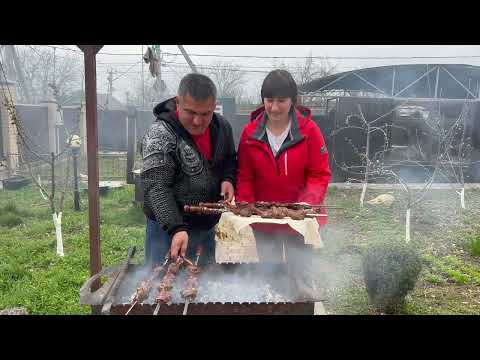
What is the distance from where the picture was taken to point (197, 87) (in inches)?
109

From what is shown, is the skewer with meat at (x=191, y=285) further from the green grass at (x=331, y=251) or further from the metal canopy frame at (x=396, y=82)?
the metal canopy frame at (x=396, y=82)

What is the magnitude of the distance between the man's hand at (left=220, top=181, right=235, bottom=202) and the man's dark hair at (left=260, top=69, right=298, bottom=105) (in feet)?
2.57

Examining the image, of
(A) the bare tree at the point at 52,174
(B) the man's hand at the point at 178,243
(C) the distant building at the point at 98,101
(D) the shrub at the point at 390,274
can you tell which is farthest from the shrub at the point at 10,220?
(C) the distant building at the point at 98,101

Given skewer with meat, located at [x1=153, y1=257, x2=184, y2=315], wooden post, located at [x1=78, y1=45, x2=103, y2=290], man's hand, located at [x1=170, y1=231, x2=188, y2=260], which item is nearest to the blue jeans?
skewer with meat, located at [x1=153, y1=257, x2=184, y2=315]

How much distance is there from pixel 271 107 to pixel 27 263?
202 inches

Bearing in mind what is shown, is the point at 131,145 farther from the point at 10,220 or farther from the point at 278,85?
the point at 278,85

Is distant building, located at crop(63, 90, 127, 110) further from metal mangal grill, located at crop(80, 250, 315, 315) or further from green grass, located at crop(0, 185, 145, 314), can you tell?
metal mangal grill, located at crop(80, 250, 315, 315)

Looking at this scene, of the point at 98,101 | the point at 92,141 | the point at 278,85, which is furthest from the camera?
the point at 98,101

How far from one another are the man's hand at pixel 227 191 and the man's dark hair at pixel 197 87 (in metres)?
0.77

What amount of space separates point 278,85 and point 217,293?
1.66m

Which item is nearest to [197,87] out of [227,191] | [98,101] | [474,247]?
[227,191]

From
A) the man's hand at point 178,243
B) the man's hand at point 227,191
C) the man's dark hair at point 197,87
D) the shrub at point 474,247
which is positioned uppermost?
the man's dark hair at point 197,87

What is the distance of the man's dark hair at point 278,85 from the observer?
10.2 feet

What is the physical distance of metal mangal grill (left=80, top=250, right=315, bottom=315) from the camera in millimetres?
2553
